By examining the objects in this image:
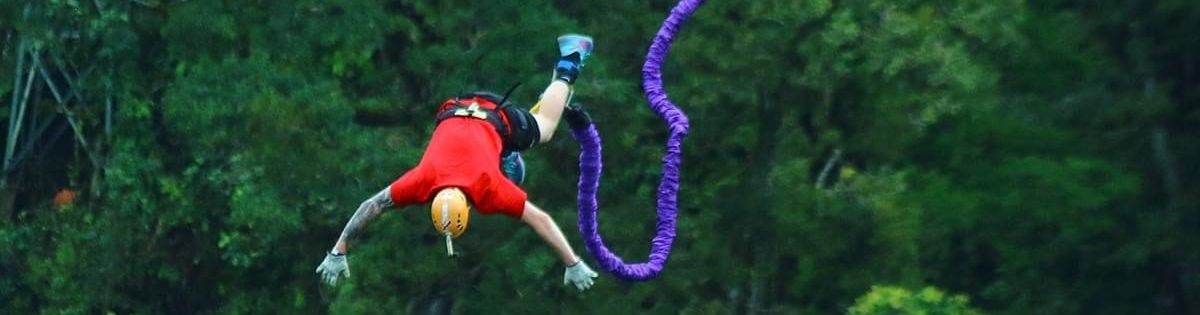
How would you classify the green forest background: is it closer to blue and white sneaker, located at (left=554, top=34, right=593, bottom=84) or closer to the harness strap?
blue and white sneaker, located at (left=554, top=34, right=593, bottom=84)

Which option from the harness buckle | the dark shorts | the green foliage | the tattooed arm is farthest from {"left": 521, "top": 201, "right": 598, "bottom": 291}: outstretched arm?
the green foliage

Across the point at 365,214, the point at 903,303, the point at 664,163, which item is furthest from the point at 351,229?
the point at 903,303

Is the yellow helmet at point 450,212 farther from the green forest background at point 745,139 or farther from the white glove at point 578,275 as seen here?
the green forest background at point 745,139

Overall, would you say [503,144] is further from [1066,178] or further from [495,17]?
[1066,178]

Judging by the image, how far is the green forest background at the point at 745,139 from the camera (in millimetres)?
12719

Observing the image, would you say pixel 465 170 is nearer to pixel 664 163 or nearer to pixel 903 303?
pixel 664 163

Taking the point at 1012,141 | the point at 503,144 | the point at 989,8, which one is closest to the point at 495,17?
the point at 989,8

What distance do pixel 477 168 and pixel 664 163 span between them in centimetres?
106

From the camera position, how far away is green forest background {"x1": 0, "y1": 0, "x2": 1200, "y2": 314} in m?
12.7

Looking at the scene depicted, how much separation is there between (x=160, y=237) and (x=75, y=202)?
0.59 m

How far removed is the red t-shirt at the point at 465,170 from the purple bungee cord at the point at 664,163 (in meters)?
0.68

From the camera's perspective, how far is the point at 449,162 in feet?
26.1

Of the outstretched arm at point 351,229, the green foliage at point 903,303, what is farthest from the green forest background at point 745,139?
the outstretched arm at point 351,229

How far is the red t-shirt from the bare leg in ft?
1.26
